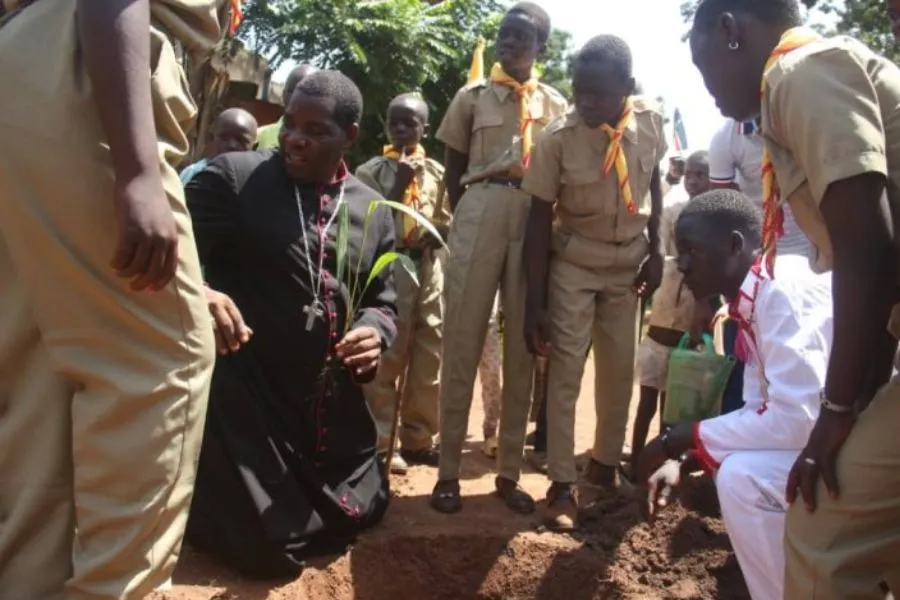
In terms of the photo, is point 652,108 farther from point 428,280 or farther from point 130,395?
point 130,395

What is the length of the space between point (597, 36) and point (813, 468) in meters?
2.67

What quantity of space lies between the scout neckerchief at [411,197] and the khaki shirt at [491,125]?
711mm

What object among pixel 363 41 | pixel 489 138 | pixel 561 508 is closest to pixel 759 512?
pixel 561 508

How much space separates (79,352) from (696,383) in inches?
92.4

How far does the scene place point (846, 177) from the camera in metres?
1.92

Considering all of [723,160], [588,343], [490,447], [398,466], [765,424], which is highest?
[723,160]

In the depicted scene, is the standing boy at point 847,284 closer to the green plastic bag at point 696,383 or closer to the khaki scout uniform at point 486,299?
the green plastic bag at point 696,383

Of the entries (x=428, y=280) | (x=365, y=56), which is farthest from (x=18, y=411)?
(x=365, y=56)

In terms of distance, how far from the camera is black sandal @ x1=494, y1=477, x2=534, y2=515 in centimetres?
423

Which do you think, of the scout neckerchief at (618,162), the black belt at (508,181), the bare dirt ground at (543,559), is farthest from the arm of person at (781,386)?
the black belt at (508,181)

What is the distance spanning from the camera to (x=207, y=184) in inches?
138

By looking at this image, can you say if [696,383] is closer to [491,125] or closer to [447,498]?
[447,498]

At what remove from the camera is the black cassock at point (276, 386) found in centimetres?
341

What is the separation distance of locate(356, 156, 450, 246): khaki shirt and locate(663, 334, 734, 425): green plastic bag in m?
2.42
